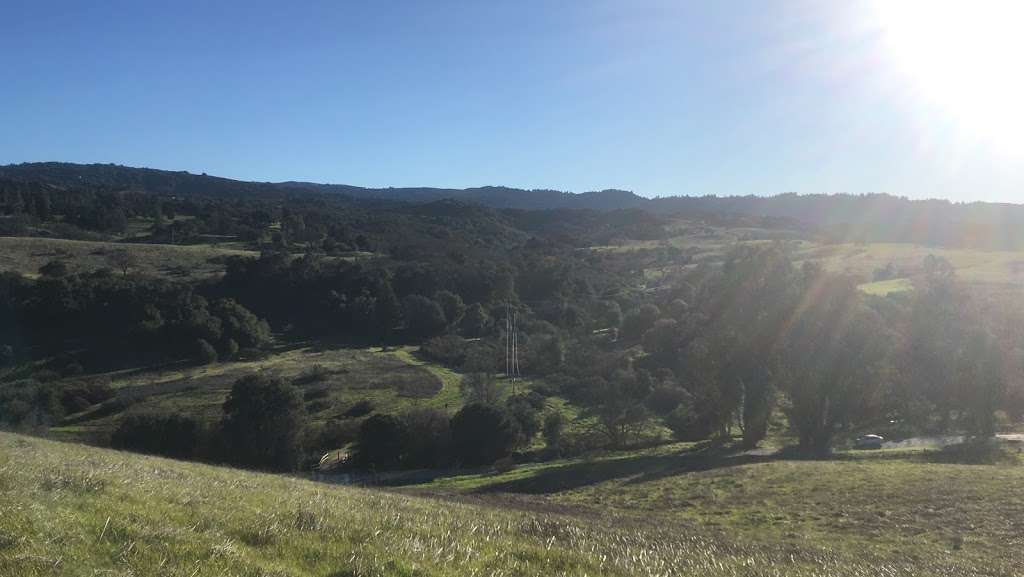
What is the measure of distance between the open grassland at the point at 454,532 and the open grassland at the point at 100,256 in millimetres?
76358

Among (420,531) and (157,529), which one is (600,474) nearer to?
(420,531)

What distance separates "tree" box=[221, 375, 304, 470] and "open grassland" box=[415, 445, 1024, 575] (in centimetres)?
993

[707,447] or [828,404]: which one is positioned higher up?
[828,404]

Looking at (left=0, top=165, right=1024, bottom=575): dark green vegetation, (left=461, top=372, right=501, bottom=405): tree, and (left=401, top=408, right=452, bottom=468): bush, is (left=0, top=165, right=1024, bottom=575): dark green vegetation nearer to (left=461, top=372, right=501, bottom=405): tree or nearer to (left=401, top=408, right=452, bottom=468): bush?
(left=401, top=408, right=452, bottom=468): bush

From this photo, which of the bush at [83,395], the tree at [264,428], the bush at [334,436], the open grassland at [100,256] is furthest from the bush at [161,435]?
the open grassland at [100,256]

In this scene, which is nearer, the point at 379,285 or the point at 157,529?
the point at 157,529

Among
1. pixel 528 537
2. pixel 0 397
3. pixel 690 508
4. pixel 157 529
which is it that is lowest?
pixel 0 397

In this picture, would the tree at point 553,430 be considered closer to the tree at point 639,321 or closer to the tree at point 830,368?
the tree at point 830,368

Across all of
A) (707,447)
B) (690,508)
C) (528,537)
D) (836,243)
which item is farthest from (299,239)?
(528,537)

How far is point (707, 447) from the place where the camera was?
35312 mm

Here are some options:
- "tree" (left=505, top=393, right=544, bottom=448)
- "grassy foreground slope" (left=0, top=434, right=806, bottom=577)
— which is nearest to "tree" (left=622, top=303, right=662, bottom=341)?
"tree" (left=505, top=393, right=544, bottom=448)

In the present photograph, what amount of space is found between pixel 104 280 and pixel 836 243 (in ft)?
318

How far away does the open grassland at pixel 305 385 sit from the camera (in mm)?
45219

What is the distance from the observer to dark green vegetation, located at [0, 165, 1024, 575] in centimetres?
1360
